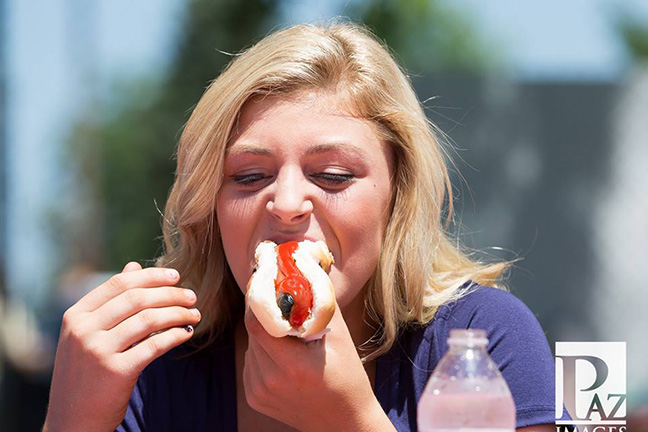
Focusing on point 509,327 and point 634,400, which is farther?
point 634,400

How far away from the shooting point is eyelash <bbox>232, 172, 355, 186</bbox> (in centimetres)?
195

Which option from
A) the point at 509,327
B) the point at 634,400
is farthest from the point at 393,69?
the point at 634,400

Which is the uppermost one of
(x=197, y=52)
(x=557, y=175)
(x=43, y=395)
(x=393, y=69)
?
(x=197, y=52)

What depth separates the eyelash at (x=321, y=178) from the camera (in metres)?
1.95

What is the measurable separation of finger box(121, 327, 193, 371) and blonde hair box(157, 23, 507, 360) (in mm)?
401

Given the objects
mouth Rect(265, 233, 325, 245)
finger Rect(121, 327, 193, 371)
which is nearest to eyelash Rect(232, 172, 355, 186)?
mouth Rect(265, 233, 325, 245)

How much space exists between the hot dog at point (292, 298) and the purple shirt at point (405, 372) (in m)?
0.50

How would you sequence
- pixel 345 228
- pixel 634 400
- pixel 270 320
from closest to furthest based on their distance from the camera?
pixel 270 320
pixel 345 228
pixel 634 400

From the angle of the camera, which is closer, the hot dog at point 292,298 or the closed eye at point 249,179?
the hot dog at point 292,298

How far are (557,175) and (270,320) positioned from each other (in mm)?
5992

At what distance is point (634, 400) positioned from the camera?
557cm

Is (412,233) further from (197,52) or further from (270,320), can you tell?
(197,52)

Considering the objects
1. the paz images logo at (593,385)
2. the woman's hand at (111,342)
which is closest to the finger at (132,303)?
the woman's hand at (111,342)

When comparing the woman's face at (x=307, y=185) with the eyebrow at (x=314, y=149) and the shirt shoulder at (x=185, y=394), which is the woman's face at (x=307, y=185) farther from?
the shirt shoulder at (x=185, y=394)
